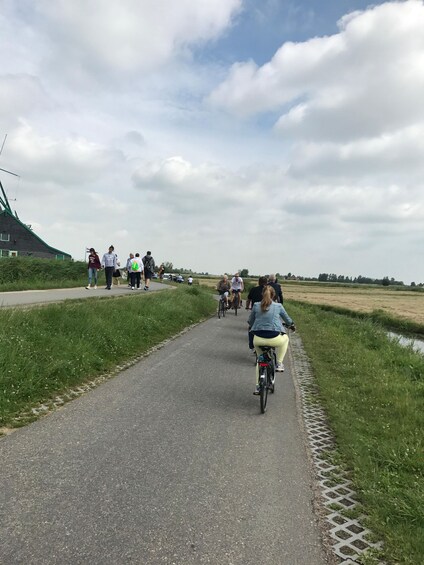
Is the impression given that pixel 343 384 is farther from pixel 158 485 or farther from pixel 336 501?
pixel 158 485

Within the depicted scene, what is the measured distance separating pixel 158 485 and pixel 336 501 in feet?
5.31

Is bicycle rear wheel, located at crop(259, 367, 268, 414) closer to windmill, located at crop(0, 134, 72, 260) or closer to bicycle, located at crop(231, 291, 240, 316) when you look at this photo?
bicycle, located at crop(231, 291, 240, 316)

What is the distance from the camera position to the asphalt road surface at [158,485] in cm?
294

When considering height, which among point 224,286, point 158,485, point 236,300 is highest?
point 224,286

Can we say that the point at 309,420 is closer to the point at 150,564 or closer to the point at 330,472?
the point at 330,472

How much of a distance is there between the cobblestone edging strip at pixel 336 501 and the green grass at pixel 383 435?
11 cm

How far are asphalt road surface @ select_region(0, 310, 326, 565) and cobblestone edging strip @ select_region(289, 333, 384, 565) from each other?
15cm

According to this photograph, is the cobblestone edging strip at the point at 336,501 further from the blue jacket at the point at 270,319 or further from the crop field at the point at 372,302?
the crop field at the point at 372,302

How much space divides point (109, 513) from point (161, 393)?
346cm

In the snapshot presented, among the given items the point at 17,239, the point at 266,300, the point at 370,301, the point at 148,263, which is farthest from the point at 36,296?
the point at 370,301

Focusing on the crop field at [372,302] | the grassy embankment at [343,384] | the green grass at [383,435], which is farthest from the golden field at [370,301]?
the grassy embankment at [343,384]

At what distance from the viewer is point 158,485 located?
12.5ft

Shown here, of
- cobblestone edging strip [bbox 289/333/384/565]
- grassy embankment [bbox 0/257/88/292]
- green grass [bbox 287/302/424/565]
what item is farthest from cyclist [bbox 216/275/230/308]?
cobblestone edging strip [bbox 289/333/384/565]

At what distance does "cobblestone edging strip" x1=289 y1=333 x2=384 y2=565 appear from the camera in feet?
10.3
